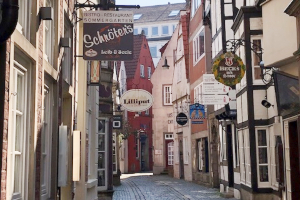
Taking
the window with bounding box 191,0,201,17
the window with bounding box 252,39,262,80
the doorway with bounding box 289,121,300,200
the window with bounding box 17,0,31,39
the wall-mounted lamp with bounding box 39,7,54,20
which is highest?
the window with bounding box 191,0,201,17

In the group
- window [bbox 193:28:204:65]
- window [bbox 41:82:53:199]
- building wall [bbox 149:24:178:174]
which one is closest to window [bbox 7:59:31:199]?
window [bbox 41:82:53:199]

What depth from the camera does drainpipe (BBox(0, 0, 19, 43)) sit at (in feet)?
16.7

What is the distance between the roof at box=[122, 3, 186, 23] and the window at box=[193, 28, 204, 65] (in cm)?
4675

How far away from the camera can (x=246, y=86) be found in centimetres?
1711

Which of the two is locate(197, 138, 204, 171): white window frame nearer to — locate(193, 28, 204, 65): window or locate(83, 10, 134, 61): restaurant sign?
locate(193, 28, 204, 65): window

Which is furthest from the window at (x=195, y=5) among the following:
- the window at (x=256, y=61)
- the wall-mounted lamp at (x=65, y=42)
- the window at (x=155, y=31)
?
the window at (x=155, y=31)

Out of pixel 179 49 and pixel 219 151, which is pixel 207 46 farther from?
pixel 179 49

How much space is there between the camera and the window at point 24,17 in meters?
6.69

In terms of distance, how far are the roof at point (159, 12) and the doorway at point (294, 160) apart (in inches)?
2541

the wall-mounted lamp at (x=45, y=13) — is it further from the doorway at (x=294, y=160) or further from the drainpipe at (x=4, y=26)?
the doorway at (x=294, y=160)

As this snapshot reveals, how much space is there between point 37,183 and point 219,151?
17.1m

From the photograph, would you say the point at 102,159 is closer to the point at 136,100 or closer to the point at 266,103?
the point at 136,100

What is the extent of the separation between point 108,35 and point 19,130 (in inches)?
152

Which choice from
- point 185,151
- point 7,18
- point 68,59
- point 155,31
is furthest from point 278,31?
point 155,31
